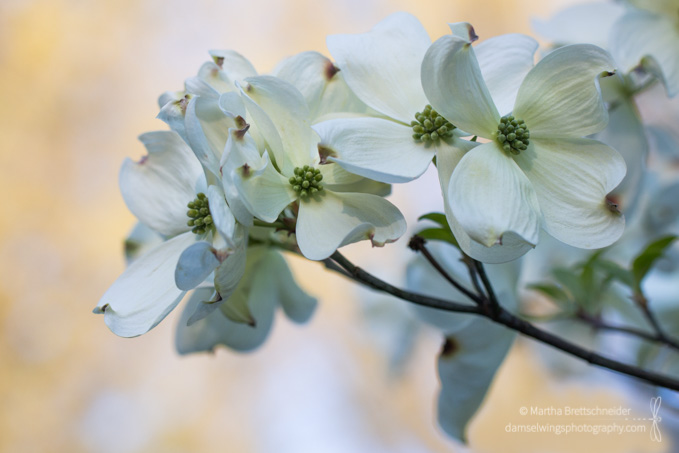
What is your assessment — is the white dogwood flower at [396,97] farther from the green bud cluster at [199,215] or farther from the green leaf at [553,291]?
the green leaf at [553,291]

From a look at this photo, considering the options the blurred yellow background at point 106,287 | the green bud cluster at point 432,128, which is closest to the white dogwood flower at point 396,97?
the green bud cluster at point 432,128

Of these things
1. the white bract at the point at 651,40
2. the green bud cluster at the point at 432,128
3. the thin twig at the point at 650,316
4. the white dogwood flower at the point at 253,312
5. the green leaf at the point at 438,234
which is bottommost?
the thin twig at the point at 650,316

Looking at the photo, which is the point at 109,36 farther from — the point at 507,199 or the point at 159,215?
the point at 507,199

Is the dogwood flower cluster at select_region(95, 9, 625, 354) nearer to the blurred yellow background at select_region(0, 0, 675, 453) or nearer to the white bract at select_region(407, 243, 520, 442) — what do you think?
the white bract at select_region(407, 243, 520, 442)

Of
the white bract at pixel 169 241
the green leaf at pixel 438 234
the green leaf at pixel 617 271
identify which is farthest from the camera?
the green leaf at pixel 617 271

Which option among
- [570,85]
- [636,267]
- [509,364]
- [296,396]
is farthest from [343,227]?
[296,396]

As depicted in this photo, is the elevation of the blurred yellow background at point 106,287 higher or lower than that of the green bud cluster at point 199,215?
lower
